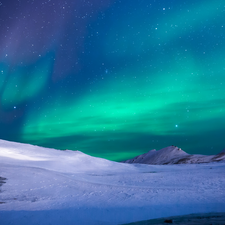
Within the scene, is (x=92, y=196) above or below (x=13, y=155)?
below

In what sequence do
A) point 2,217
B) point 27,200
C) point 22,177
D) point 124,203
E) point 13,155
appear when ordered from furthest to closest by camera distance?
point 13,155, point 22,177, point 27,200, point 124,203, point 2,217

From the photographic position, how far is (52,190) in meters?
8.95

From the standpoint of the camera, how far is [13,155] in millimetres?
17828

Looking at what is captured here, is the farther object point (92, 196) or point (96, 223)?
point (92, 196)

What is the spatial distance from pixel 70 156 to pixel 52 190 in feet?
39.3

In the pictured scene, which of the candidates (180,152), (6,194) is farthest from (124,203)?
(180,152)

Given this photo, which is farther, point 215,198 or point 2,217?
point 215,198

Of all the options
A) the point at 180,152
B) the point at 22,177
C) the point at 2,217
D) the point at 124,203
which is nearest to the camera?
the point at 2,217

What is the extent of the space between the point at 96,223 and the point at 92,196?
2.48 metres

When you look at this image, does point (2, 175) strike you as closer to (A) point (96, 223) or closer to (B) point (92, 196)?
(B) point (92, 196)

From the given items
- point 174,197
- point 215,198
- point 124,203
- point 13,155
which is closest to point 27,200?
point 124,203

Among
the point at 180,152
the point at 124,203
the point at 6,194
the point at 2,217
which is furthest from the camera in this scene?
the point at 180,152

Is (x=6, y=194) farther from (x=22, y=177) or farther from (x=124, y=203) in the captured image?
(x=124, y=203)

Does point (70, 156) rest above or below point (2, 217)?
above
